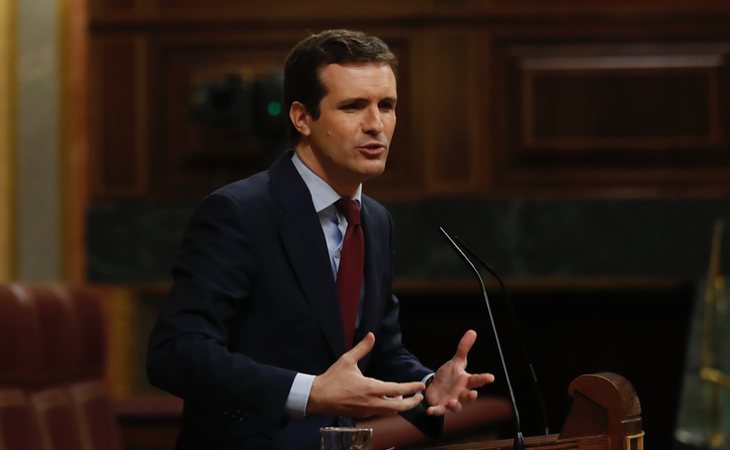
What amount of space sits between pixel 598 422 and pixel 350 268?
46 centimetres

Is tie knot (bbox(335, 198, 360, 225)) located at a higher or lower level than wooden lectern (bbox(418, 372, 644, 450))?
higher

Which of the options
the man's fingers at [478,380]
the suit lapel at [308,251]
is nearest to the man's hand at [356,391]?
the man's fingers at [478,380]

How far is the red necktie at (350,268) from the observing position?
2020 millimetres

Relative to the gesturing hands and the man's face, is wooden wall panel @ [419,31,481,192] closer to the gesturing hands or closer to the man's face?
the man's face

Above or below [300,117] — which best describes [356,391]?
below

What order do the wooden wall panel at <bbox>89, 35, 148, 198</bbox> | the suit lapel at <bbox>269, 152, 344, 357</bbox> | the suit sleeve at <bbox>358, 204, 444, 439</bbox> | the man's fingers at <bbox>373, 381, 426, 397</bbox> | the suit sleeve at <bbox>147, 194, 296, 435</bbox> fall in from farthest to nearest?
1. the wooden wall panel at <bbox>89, 35, 148, 198</bbox>
2. the suit sleeve at <bbox>358, 204, 444, 439</bbox>
3. the suit lapel at <bbox>269, 152, 344, 357</bbox>
4. the suit sleeve at <bbox>147, 194, 296, 435</bbox>
5. the man's fingers at <bbox>373, 381, 426, 397</bbox>

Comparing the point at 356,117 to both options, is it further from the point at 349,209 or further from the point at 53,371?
the point at 53,371

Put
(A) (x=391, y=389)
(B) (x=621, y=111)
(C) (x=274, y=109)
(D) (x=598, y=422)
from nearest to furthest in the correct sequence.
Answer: (A) (x=391, y=389) < (D) (x=598, y=422) < (C) (x=274, y=109) < (B) (x=621, y=111)

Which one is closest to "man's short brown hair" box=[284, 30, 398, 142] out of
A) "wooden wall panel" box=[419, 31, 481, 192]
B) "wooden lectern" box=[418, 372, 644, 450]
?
"wooden lectern" box=[418, 372, 644, 450]

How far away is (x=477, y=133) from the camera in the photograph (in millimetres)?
5371

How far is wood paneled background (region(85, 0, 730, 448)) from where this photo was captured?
525 centimetres

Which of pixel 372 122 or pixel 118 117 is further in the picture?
pixel 118 117

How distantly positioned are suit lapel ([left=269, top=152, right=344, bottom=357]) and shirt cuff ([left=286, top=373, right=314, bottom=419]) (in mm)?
187

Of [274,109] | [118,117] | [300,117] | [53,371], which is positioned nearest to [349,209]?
[300,117]
